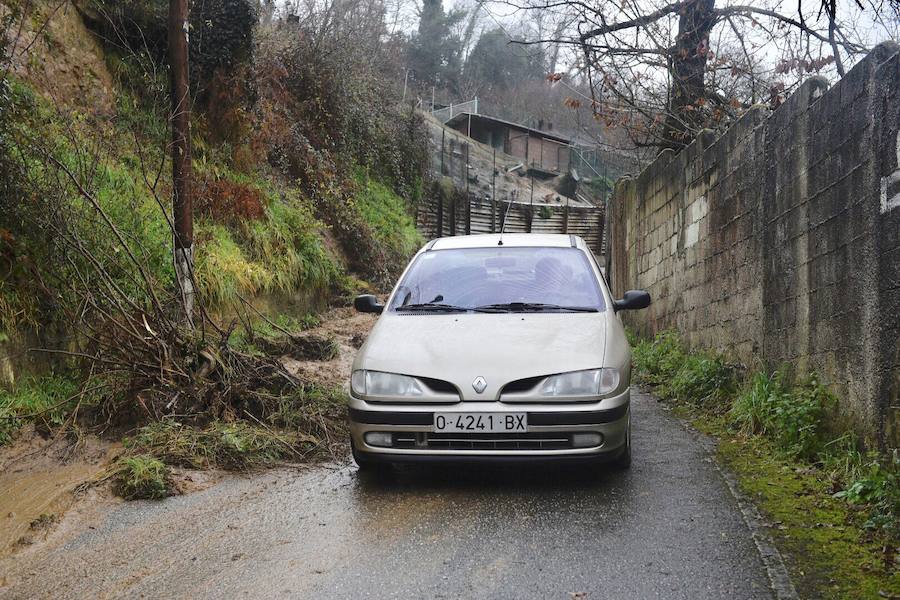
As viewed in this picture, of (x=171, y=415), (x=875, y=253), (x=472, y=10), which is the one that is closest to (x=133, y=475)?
(x=171, y=415)

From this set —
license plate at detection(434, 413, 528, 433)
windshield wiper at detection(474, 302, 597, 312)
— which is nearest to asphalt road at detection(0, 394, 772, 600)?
license plate at detection(434, 413, 528, 433)

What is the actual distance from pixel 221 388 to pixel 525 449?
288cm

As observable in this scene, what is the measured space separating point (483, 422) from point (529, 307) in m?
1.17

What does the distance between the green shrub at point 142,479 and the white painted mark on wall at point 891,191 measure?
4468 millimetres

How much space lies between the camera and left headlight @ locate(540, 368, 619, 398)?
4.58 meters

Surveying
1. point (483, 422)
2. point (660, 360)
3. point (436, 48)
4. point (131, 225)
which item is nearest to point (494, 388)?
point (483, 422)

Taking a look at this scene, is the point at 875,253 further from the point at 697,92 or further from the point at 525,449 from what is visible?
the point at 697,92

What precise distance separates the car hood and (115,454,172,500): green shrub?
139 cm

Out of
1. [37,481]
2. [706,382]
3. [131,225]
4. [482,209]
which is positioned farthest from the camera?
[482,209]

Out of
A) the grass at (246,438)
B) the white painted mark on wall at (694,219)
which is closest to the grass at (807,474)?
the white painted mark on wall at (694,219)

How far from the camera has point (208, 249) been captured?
32.6 feet

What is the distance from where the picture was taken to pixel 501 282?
5.80m

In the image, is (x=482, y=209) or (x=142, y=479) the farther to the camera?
(x=482, y=209)

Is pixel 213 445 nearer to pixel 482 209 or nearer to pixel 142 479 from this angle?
pixel 142 479
